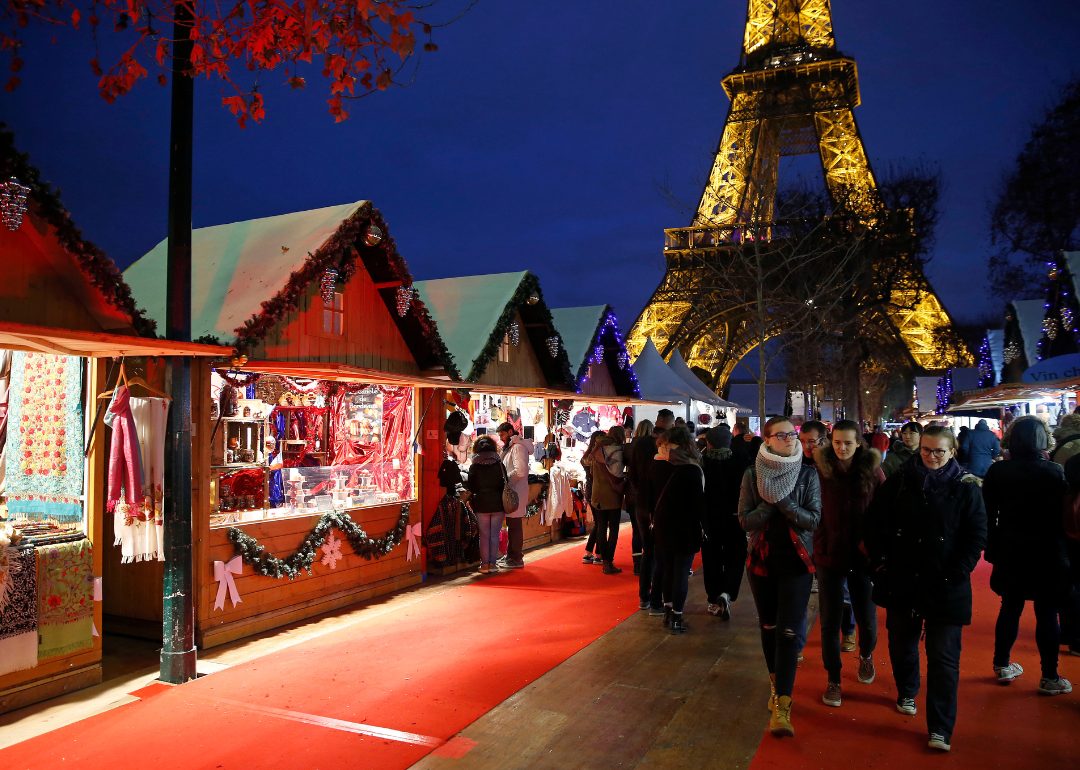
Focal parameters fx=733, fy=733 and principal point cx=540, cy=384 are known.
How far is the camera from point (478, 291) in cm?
1184

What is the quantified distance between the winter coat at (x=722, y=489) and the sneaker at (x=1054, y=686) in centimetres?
264

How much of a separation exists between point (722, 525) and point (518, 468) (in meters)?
3.05

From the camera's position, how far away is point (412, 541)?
868cm

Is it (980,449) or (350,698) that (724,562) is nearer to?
(350,698)

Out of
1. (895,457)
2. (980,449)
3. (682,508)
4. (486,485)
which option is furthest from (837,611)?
(980,449)

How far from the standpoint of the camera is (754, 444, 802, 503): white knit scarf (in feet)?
14.1

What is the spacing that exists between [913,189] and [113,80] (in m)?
31.5

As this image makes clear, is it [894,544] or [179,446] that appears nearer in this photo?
[894,544]

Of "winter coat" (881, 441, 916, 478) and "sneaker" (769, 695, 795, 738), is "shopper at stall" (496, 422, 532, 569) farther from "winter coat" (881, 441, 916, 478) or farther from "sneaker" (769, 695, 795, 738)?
"sneaker" (769, 695, 795, 738)

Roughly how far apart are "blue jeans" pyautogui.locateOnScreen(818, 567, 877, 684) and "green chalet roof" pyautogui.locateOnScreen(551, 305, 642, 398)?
8.50 metres

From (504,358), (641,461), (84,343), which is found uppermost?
(504,358)

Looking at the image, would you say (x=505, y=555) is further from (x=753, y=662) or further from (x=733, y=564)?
(x=753, y=662)

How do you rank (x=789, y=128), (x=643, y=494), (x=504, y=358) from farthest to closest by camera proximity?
(x=789, y=128) → (x=504, y=358) → (x=643, y=494)

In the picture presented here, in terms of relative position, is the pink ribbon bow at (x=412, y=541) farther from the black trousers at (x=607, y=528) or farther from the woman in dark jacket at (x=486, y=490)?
the black trousers at (x=607, y=528)
